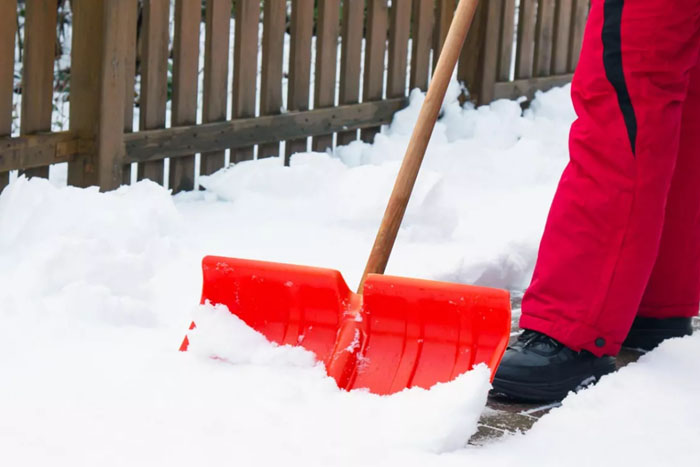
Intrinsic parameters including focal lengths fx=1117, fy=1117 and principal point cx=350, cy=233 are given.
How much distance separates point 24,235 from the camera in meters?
3.05

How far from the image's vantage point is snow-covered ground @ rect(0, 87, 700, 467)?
1.92 meters

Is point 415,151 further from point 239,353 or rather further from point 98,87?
point 98,87

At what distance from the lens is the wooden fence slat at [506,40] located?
5.94 m

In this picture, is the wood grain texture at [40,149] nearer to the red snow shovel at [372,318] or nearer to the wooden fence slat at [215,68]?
the wooden fence slat at [215,68]

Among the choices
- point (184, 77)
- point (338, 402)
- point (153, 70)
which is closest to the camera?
point (338, 402)

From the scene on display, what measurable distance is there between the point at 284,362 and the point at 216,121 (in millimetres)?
2230

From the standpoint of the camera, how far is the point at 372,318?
89.0 inches

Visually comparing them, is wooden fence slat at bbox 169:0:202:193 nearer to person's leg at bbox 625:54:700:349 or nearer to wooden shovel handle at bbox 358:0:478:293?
wooden shovel handle at bbox 358:0:478:293

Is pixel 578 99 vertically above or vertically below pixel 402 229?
above

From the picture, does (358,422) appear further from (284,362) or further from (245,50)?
(245,50)

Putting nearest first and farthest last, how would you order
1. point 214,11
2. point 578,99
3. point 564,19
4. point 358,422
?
point 358,422 < point 578,99 < point 214,11 < point 564,19

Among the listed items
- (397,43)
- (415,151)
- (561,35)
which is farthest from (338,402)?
(561,35)

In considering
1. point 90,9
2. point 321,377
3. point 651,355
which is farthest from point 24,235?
point 651,355

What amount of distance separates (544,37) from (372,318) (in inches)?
181
